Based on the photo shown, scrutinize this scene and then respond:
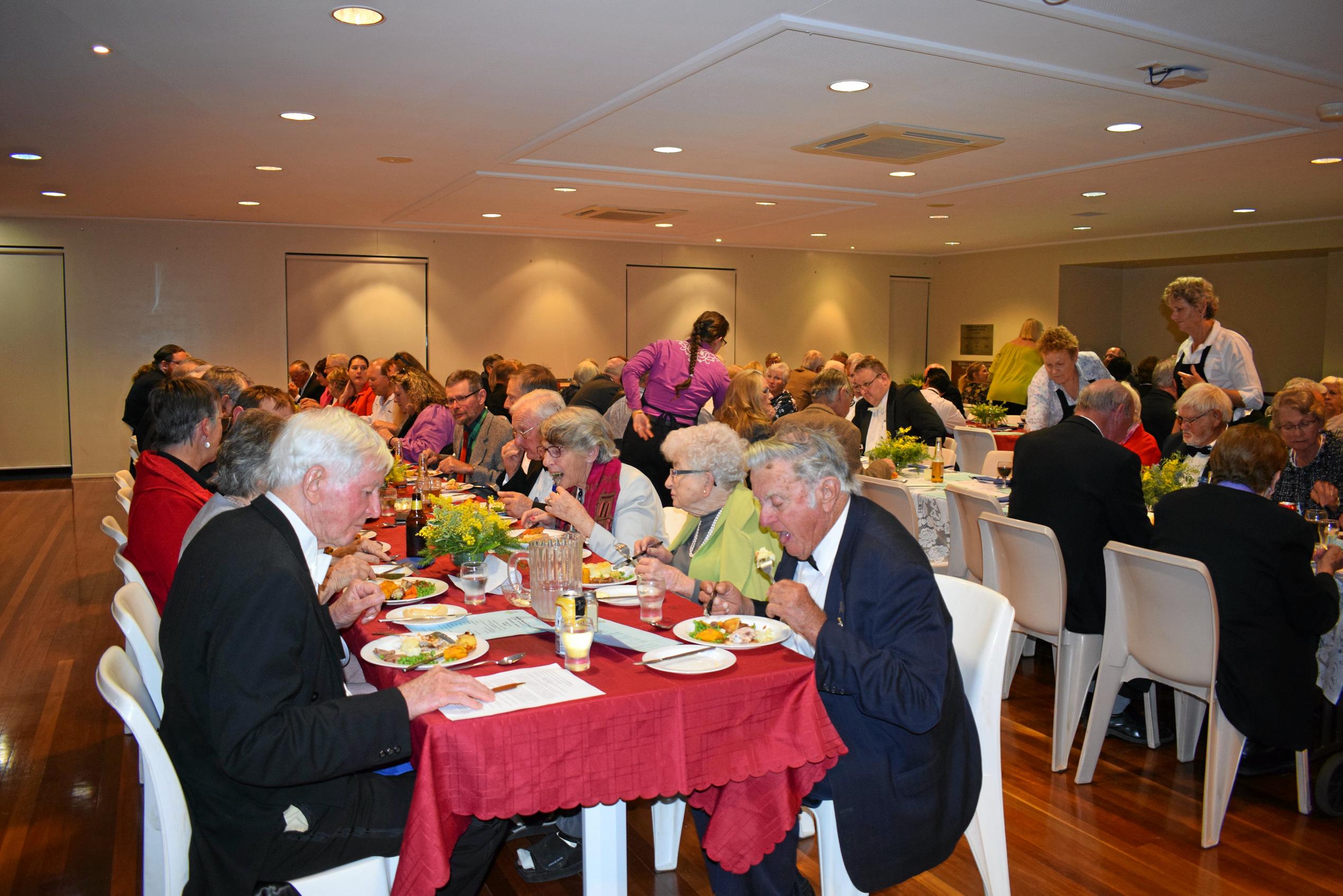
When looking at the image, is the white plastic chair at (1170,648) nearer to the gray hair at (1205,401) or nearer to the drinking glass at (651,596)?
the gray hair at (1205,401)

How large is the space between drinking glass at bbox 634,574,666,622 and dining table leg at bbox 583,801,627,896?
50 centimetres

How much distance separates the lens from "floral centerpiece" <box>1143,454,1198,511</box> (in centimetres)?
439

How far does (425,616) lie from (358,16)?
2835 mm

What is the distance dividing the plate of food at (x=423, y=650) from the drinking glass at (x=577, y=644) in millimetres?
214

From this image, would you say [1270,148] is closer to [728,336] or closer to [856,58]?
[856,58]

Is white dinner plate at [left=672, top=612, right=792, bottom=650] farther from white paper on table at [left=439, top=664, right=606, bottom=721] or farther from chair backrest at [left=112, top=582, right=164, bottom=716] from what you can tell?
chair backrest at [left=112, top=582, right=164, bottom=716]

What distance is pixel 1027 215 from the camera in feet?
35.1

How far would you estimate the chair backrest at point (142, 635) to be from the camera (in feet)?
7.82

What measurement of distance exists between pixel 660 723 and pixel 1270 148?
7.02m

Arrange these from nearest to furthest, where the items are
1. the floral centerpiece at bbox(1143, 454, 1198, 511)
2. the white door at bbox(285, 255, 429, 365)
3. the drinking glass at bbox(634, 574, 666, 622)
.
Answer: the drinking glass at bbox(634, 574, 666, 622), the floral centerpiece at bbox(1143, 454, 1198, 511), the white door at bbox(285, 255, 429, 365)

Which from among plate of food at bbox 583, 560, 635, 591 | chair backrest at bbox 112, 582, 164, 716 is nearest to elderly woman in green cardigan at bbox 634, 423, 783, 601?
plate of food at bbox 583, 560, 635, 591

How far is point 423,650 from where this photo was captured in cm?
225

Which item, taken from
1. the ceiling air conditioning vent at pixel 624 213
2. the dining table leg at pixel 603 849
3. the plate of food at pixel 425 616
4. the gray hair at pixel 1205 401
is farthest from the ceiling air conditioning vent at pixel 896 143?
the dining table leg at pixel 603 849

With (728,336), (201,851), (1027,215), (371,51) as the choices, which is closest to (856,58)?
(371,51)
